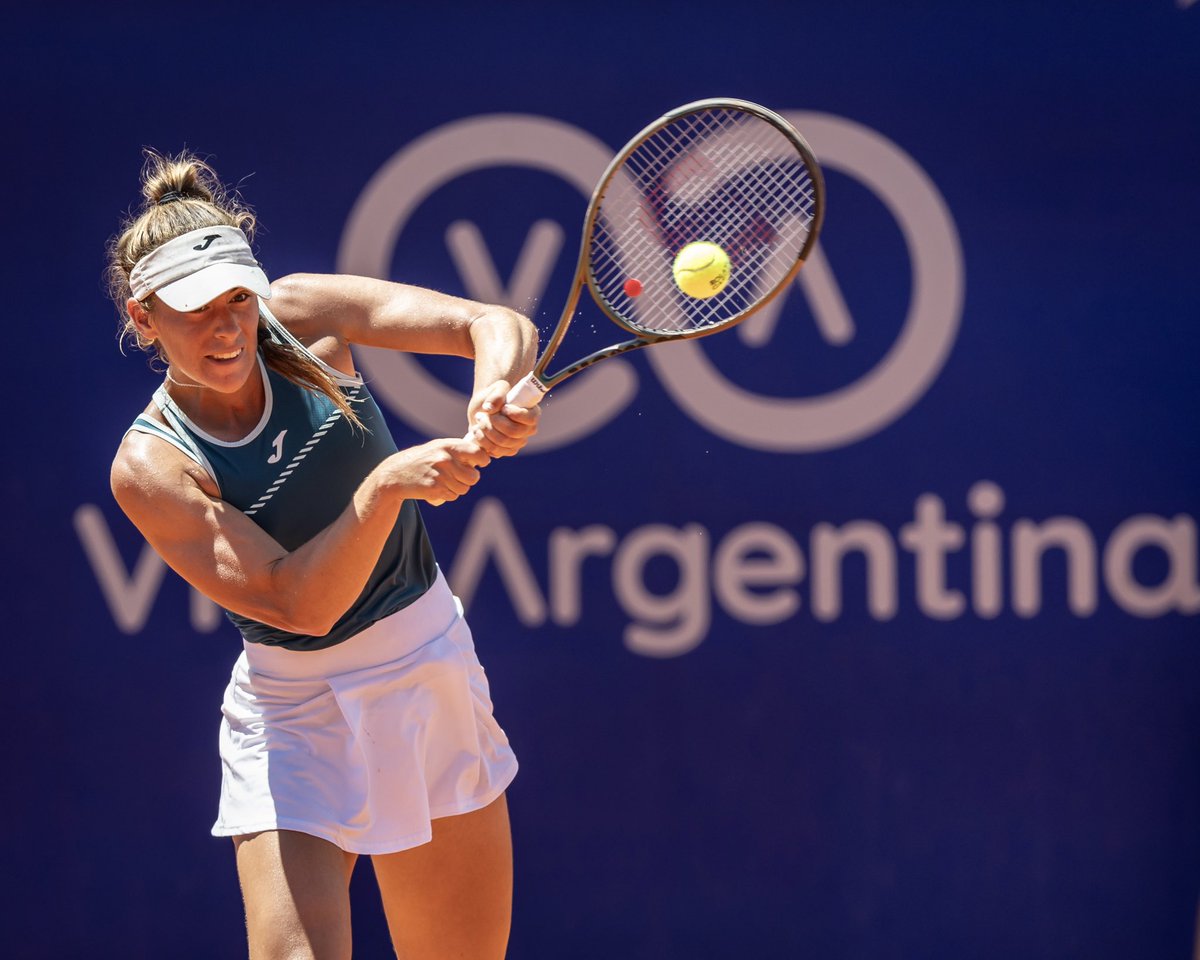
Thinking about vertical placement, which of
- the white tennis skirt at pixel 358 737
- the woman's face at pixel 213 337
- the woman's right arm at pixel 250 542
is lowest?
the white tennis skirt at pixel 358 737

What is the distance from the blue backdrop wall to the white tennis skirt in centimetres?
95

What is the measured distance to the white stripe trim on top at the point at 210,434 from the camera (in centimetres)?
215

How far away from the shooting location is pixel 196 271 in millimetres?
2021

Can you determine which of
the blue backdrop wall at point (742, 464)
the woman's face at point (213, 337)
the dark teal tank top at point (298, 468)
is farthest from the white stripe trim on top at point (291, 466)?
the blue backdrop wall at point (742, 464)

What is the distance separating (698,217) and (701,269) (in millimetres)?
504

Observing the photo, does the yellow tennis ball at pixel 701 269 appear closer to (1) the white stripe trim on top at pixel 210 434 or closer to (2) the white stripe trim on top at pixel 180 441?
(1) the white stripe trim on top at pixel 210 434

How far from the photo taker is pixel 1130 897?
3.27 metres

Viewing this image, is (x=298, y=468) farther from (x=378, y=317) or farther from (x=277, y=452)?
(x=378, y=317)

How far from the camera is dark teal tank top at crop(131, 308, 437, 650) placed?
7.07ft

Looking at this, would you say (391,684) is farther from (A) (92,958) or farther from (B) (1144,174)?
(B) (1144,174)

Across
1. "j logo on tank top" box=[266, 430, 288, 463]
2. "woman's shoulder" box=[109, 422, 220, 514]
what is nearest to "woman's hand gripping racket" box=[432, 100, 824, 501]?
"j logo on tank top" box=[266, 430, 288, 463]

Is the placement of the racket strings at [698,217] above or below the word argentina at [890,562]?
above

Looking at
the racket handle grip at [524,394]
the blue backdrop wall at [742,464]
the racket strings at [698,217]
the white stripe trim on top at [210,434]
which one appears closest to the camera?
the racket handle grip at [524,394]

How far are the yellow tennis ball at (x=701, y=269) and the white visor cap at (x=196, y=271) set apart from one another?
60 centimetres
